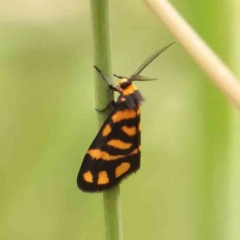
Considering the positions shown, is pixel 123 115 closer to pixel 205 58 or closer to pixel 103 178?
pixel 103 178

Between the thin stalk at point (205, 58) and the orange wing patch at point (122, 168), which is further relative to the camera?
the orange wing patch at point (122, 168)

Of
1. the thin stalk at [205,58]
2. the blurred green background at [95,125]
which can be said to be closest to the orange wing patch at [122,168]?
the thin stalk at [205,58]

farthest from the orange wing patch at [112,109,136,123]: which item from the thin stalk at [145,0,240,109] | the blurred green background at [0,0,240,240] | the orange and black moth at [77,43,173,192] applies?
the blurred green background at [0,0,240,240]

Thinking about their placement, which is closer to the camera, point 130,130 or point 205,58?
point 205,58

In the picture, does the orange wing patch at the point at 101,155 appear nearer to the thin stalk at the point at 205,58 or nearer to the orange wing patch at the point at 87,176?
the orange wing patch at the point at 87,176

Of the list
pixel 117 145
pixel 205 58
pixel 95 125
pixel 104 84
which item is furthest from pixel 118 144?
pixel 95 125

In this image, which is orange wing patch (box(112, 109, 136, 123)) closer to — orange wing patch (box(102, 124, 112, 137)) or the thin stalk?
orange wing patch (box(102, 124, 112, 137))

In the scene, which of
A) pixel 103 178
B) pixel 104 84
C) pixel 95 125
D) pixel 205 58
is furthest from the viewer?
pixel 95 125

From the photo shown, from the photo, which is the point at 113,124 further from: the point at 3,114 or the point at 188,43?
the point at 3,114
